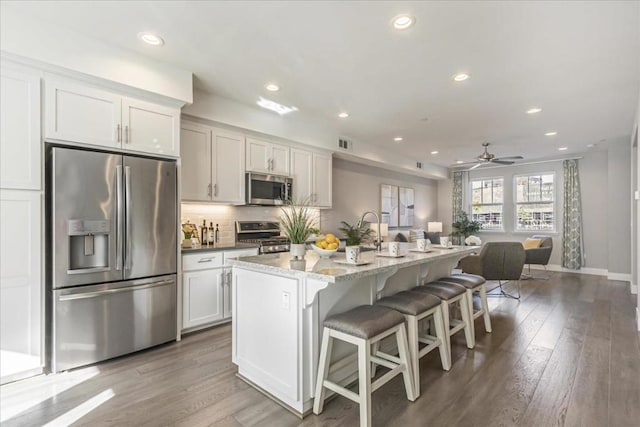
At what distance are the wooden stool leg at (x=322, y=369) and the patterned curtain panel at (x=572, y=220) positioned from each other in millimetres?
7439

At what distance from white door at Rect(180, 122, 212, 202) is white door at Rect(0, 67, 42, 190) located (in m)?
1.30

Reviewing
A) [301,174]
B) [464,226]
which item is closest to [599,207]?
[464,226]

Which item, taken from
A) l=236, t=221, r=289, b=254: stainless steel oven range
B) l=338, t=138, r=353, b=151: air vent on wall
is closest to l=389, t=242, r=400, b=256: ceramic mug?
l=236, t=221, r=289, b=254: stainless steel oven range

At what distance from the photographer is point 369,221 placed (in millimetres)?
6801

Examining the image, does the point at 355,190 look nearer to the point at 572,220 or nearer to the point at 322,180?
the point at 322,180

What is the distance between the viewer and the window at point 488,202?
828cm

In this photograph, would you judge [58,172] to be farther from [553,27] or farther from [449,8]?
[553,27]

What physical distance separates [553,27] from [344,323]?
2672mm

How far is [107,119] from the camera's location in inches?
109

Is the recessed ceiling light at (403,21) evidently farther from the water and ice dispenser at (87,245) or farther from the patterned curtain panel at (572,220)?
the patterned curtain panel at (572,220)

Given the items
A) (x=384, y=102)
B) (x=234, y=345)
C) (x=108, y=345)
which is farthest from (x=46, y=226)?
(x=384, y=102)

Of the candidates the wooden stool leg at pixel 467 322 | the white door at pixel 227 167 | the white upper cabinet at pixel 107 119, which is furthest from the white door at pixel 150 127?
the wooden stool leg at pixel 467 322

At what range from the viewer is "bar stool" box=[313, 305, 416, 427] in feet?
5.82

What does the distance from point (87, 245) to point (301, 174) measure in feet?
9.63
